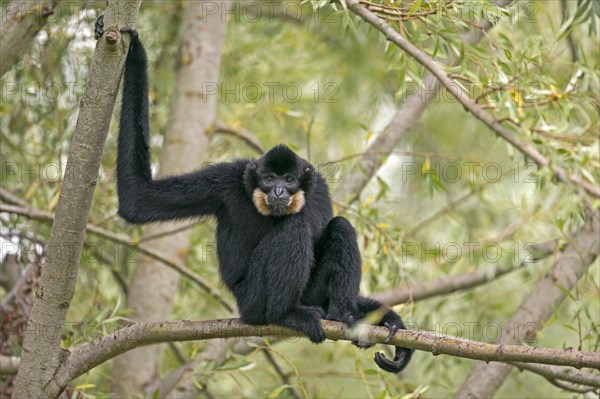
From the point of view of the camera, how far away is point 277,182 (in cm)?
555

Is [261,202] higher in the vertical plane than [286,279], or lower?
higher

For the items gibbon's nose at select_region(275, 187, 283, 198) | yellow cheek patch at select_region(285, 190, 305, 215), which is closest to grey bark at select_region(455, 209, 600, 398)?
yellow cheek patch at select_region(285, 190, 305, 215)

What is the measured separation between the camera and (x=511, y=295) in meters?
9.47

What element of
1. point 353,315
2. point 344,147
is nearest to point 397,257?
point 353,315

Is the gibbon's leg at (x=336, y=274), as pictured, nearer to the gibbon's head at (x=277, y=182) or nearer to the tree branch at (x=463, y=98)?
the gibbon's head at (x=277, y=182)

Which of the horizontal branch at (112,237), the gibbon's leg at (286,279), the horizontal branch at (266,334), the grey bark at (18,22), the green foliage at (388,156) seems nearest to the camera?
the horizontal branch at (266,334)

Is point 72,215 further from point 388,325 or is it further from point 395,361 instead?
point 395,361

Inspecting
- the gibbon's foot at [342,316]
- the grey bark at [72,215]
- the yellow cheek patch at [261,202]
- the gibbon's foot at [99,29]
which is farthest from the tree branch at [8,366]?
the gibbon's foot at [99,29]

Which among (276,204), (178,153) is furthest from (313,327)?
(178,153)

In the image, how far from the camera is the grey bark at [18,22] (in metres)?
5.70

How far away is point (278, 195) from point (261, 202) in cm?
16

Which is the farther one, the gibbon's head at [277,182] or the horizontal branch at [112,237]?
the horizontal branch at [112,237]

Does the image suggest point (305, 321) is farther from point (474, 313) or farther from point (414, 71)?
point (474, 313)

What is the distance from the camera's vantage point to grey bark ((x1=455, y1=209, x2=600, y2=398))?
20.7 ft
